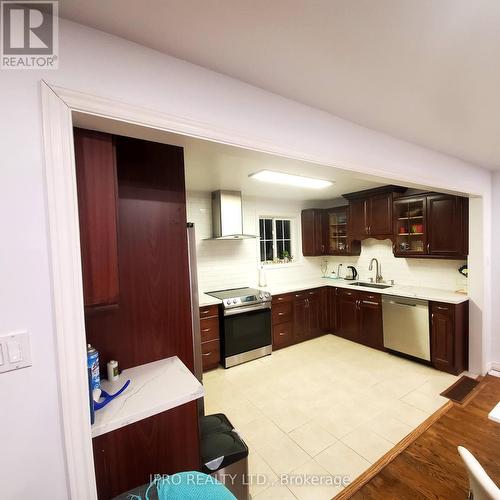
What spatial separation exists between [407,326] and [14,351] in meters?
3.83

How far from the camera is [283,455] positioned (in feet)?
6.49

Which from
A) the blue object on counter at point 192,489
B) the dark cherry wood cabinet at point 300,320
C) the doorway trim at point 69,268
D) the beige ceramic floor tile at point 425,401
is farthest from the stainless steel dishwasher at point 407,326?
the doorway trim at point 69,268

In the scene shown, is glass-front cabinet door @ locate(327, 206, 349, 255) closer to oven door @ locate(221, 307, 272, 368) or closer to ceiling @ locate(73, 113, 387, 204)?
ceiling @ locate(73, 113, 387, 204)

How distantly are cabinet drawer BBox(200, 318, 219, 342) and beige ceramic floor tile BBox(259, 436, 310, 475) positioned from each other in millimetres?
1494

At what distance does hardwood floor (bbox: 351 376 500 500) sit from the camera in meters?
1.67

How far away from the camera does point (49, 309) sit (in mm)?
919

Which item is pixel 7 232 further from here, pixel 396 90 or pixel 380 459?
pixel 380 459

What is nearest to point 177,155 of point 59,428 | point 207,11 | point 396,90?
point 207,11

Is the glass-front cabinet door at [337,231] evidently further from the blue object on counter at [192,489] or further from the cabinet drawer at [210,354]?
the blue object on counter at [192,489]

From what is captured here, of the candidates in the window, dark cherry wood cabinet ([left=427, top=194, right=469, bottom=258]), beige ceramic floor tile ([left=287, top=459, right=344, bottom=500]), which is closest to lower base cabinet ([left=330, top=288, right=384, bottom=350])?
dark cherry wood cabinet ([left=427, top=194, right=469, bottom=258])

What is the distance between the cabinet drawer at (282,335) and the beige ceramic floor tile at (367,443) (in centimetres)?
177

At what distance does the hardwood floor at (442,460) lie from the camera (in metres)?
1.67

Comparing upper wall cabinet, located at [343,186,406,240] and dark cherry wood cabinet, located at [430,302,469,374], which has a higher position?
upper wall cabinet, located at [343,186,406,240]

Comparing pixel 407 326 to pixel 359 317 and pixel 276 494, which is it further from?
pixel 276 494
